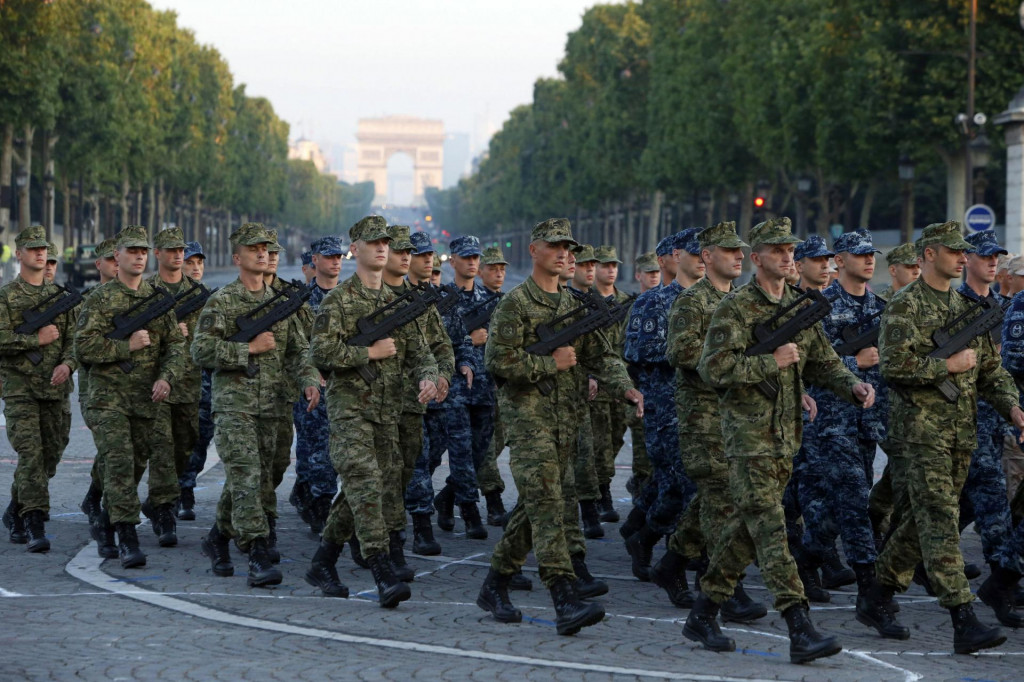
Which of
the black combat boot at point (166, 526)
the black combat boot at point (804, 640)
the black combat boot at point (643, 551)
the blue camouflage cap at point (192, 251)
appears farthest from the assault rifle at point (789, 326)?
the blue camouflage cap at point (192, 251)

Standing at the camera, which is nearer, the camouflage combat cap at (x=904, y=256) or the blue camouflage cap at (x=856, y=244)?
the blue camouflage cap at (x=856, y=244)

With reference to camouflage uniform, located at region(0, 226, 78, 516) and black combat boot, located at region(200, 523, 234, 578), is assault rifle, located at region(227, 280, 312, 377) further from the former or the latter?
camouflage uniform, located at region(0, 226, 78, 516)

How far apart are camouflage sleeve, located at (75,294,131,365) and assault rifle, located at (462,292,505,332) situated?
2811mm

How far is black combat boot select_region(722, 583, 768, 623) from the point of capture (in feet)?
28.8

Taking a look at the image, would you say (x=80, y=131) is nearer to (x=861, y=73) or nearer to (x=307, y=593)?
(x=861, y=73)

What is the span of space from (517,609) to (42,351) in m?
4.32

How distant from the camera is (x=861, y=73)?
39.1 metres

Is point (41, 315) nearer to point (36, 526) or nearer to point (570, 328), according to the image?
point (36, 526)

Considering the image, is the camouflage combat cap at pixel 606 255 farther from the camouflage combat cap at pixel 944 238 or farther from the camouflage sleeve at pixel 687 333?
the camouflage combat cap at pixel 944 238

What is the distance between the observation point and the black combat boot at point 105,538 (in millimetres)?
10680

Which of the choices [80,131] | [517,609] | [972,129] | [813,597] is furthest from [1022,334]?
[80,131]

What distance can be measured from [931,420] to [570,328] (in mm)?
1766

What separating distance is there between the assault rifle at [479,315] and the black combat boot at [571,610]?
439cm

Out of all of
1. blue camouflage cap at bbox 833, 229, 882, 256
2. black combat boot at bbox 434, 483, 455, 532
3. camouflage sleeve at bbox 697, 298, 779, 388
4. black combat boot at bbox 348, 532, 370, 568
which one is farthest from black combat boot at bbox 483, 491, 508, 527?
camouflage sleeve at bbox 697, 298, 779, 388
